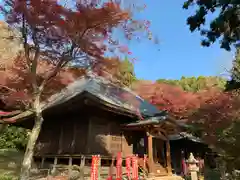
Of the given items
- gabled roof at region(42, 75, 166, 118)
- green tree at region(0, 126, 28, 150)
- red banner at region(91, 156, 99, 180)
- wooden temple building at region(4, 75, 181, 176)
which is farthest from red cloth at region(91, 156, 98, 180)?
green tree at region(0, 126, 28, 150)

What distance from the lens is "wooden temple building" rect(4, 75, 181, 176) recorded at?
12.5 m

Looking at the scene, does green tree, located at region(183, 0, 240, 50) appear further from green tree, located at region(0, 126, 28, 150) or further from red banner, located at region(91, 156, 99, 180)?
green tree, located at region(0, 126, 28, 150)

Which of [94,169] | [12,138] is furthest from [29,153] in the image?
[12,138]

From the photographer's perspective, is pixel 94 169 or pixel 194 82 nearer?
pixel 94 169

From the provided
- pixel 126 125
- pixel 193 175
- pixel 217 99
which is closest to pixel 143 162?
pixel 126 125

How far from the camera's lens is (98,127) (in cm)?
1314

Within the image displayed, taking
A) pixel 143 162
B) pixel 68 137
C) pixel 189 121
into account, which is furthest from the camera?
pixel 189 121

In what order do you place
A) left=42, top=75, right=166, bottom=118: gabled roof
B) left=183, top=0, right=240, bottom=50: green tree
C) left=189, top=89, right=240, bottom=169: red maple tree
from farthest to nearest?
left=189, top=89, right=240, bottom=169: red maple tree
left=42, top=75, right=166, bottom=118: gabled roof
left=183, top=0, right=240, bottom=50: green tree

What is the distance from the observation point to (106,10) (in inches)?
364

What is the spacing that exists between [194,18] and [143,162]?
8004 mm

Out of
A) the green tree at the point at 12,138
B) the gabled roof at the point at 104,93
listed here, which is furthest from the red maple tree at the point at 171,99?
the green tree at the point at 12,138

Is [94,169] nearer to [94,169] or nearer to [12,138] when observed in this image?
[94,169]

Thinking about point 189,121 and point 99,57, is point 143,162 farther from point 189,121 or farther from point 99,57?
point 189,121

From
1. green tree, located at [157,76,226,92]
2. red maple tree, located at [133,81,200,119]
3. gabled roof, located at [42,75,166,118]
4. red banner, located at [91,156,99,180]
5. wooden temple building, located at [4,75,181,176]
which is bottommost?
red banner, located at [91,156,99,180]
